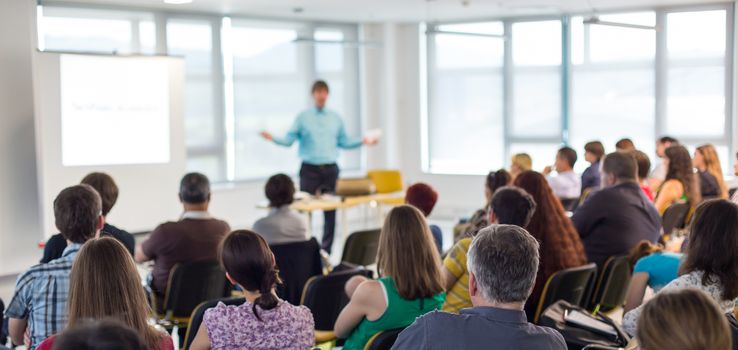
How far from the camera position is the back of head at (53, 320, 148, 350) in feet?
4.79

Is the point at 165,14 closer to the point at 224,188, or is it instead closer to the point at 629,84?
the point at 224,188

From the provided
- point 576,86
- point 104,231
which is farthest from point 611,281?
point 576,86

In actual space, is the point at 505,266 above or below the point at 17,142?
below

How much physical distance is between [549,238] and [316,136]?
5440mm

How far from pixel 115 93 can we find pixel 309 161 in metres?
2.19

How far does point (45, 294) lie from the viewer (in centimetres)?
342

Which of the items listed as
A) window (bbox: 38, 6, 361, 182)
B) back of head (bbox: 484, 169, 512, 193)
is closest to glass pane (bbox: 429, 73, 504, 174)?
window (bbox: 38, 6, 361, 182)

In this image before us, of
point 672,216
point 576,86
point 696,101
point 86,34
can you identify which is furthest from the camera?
point 576,86

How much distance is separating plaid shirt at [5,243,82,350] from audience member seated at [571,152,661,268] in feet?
10.4

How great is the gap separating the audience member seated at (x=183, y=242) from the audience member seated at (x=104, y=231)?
287mm

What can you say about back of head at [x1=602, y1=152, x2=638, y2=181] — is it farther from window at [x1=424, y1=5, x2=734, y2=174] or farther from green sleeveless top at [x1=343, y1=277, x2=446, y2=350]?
window at [x1=424, y1=5, x2=734, y2=174]

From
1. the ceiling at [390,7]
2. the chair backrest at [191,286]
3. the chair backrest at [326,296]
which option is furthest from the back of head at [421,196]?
the ceiling at [390,7]

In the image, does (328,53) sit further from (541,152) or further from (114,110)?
(114,110)

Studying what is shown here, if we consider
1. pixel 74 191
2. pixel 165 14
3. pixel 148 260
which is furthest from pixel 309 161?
pixel 74 191
